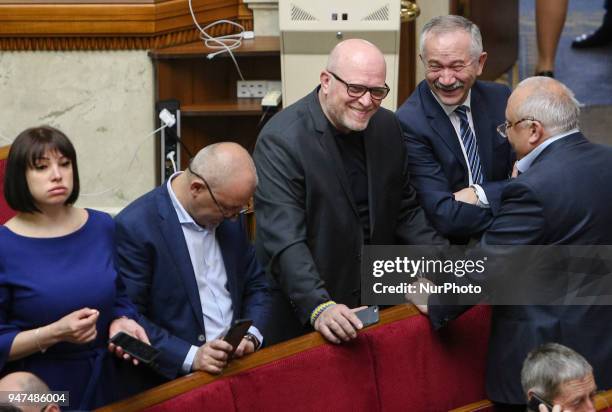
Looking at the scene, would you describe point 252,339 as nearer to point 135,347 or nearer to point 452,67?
point 135,347

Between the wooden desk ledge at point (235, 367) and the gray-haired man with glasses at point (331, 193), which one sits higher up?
the gray-haired man with glasses at point (331, 193)

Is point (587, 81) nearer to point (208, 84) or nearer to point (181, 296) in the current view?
point (208, 84)

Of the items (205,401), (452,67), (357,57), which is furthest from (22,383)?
(452,67)

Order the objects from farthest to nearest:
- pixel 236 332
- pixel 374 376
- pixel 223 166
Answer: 1. pixel 374 376
2. pixel 223 166
3. pixel 236 332

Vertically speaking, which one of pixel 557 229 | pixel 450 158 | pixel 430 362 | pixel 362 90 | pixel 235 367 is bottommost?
pixel 430 362

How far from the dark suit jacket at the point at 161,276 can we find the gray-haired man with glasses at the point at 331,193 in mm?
218

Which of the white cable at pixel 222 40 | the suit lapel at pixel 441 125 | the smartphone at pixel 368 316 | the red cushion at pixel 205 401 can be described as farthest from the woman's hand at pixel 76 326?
the white cable at pixel 222 40

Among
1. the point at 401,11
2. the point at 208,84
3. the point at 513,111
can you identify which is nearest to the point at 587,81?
the point at 401,11

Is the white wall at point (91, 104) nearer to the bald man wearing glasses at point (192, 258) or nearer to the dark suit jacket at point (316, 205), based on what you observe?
→ the dark suit jacket at point (316, 205)

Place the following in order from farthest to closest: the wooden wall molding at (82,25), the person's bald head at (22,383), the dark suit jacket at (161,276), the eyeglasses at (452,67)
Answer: the wooden wall molding at (82,25) → the eyeglasses at (452,67) → the dark suit jacket at (161,276) → the person's bald head at (22,383)

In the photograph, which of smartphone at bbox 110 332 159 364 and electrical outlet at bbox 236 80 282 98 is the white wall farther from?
smartphone at bbox 110 332 159 364

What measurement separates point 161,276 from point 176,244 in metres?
0.09

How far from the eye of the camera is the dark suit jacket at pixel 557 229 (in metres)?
2.74

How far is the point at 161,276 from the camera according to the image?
2787 millimetres
